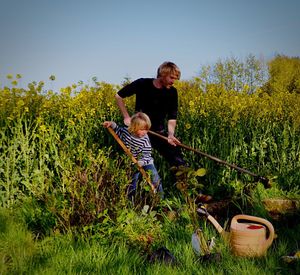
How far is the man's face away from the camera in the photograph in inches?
199

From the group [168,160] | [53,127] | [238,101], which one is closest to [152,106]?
[168,160]

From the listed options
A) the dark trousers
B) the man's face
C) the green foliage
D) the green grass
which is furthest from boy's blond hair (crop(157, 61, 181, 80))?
the green foliage

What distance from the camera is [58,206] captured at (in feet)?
14.0

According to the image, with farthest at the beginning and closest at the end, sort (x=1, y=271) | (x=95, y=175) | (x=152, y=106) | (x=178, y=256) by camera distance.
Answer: (x=152, y=106), (x=95, y=175), (x=178, y=256), (x=1, y=271)

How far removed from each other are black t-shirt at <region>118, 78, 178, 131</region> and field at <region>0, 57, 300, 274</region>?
1.27ft

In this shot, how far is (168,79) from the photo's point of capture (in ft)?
16.6

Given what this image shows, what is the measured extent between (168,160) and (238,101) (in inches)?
64.1

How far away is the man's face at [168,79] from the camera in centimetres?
504

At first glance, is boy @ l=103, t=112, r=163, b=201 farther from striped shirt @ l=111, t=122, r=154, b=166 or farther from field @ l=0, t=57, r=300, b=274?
field @ l=0, t=57, r=300, b=274

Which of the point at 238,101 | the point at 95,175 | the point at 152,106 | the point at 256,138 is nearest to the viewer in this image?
the point at 95,175

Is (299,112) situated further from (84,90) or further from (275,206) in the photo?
(84,90)

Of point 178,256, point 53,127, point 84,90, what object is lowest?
point 178,256

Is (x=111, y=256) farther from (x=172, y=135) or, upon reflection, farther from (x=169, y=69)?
(x=169, y=69)

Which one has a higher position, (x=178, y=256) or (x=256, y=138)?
(x=256, y=138)
